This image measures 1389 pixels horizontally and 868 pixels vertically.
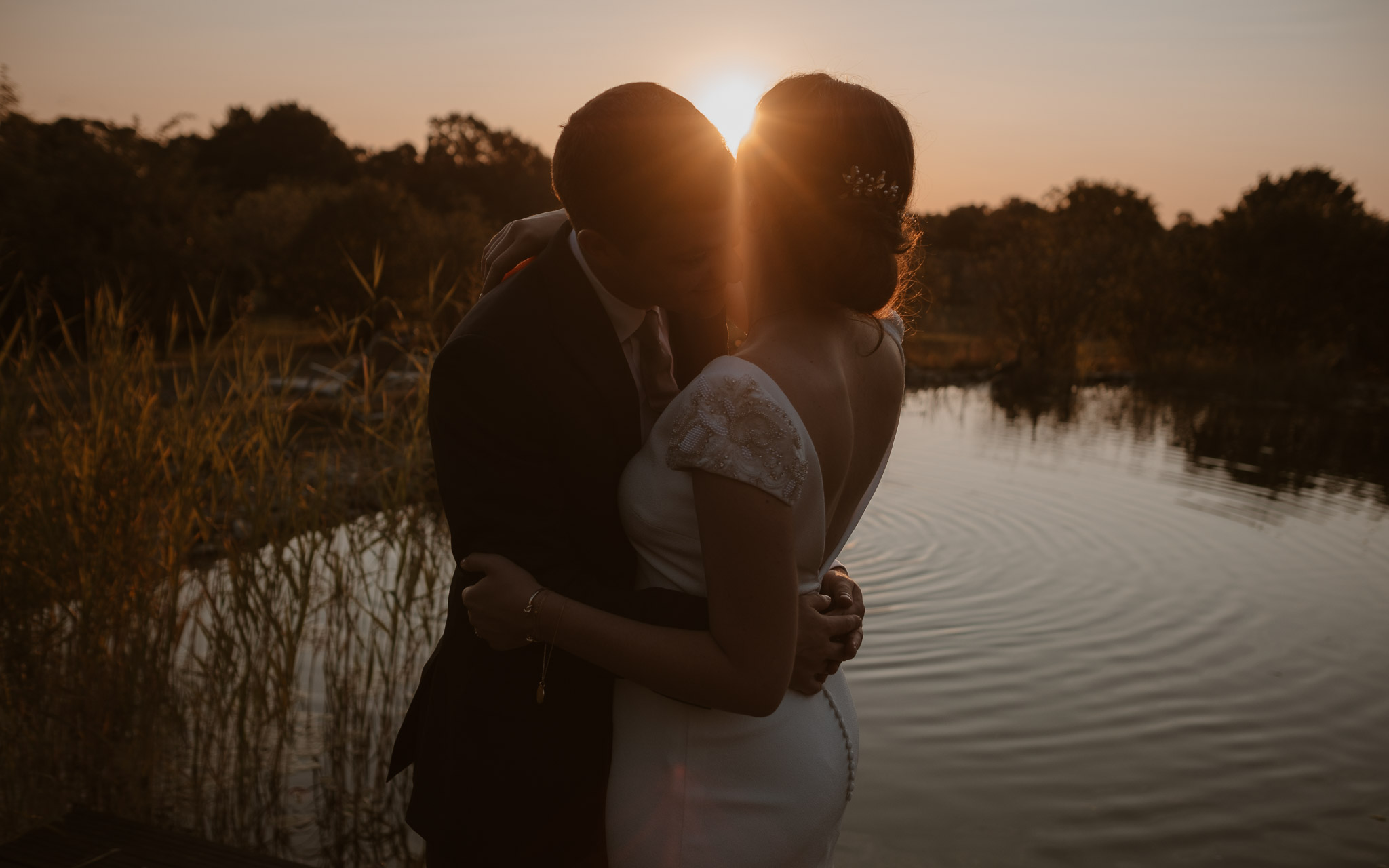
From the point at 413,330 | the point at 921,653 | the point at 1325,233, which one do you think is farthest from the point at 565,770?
the point at 1325,233

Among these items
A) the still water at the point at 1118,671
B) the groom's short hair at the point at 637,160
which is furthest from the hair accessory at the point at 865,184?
the still water at the point at 1118,671

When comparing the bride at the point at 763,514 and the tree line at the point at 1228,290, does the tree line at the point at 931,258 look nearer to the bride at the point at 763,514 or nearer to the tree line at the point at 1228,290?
the tree line at the point at 1228,290

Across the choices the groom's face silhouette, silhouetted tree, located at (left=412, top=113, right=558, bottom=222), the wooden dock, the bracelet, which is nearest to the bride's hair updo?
the groom's face silhouette

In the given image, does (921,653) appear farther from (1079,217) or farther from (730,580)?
(1079,217)

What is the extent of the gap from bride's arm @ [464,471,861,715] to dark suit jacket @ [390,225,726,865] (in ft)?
0.13

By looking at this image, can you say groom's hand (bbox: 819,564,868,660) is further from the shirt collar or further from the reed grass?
the reed grass

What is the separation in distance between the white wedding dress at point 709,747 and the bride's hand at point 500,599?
0.68 ft

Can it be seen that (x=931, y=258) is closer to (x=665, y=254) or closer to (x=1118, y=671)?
(x=1118, y=671)

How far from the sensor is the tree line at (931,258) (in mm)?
14992

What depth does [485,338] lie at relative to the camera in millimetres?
1446

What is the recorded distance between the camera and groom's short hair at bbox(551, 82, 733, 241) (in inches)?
61.4

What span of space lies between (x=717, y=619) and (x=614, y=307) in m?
0.62

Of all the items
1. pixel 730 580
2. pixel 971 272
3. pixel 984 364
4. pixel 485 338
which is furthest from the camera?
→ pixel 971 272

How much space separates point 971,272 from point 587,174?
29705 millimetres
